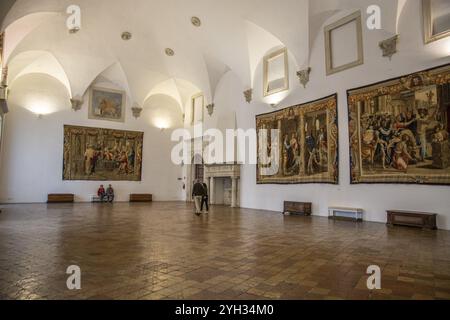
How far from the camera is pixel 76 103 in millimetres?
17391

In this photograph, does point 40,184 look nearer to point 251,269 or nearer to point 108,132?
point 108,132

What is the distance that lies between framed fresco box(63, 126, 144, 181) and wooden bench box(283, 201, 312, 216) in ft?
36.6

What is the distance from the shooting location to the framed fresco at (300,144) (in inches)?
420

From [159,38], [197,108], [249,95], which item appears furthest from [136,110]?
[249,95]

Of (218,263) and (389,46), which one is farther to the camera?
(389,46)

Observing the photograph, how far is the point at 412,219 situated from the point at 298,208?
420 centimetres

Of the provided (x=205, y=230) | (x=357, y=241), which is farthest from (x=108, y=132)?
(x=357, y=241)

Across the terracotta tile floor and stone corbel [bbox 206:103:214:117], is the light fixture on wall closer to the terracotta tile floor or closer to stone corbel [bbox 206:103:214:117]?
stone corbel [bbox 206:103:214:117]

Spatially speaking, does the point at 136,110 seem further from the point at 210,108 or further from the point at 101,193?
the point at 101,193

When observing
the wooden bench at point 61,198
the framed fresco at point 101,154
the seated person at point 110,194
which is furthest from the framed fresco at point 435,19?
the wooden bench at point 61,198

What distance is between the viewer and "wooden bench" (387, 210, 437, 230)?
765cm

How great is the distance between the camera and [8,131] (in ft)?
50.6

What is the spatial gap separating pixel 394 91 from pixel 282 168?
17.6ft
